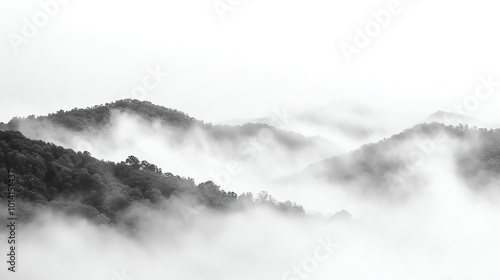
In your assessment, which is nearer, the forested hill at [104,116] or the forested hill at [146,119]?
the forested hill at [146,119]

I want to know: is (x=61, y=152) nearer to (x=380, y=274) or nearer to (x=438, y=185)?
(x=380, y=274)

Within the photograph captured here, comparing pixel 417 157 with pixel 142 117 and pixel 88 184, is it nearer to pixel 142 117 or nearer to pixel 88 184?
pixel 142 117

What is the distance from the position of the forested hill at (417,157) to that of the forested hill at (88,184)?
23122 mm

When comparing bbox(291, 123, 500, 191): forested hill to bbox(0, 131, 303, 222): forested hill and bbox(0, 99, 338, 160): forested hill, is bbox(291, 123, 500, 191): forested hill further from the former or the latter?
bbox(0, 131, 303, 222): forested hill

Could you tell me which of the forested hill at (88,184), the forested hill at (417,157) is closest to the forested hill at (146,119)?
the forested hill at (88,184)

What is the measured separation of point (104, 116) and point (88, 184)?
72.3 feet

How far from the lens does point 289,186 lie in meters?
70.1

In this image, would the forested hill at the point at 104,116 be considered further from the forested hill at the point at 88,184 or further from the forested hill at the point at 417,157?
the forested hill at the point at 417,157

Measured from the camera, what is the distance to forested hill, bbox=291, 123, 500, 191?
61.0 metres

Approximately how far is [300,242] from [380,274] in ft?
19.7

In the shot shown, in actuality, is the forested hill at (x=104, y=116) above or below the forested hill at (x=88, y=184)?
above

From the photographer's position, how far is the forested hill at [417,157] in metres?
61.0

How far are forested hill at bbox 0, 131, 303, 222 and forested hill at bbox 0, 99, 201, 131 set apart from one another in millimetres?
13417

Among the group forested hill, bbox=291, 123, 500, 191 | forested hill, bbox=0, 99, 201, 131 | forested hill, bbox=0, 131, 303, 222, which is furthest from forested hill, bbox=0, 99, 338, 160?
forested hill, bbox=291, 123, 500, 191
